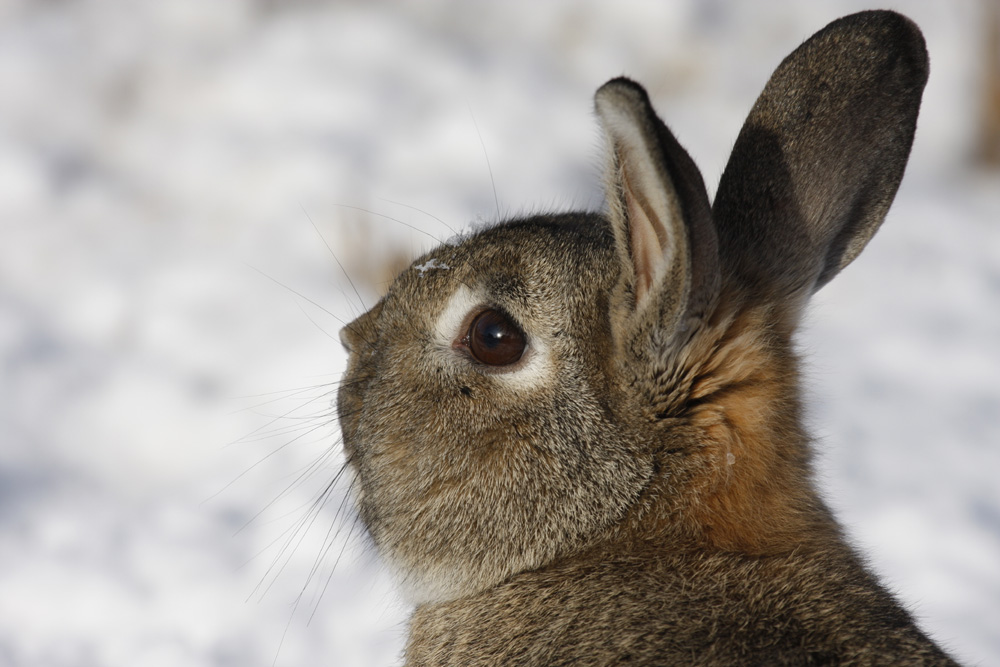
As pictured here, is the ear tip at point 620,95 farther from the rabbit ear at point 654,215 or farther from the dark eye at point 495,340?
the dark eye at point 495,340

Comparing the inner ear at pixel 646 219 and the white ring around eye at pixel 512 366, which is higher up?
the white ring around eye at pixel 512 366

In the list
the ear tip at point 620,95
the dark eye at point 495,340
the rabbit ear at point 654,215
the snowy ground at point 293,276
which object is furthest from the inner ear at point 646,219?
the snowy ground at point 293,276

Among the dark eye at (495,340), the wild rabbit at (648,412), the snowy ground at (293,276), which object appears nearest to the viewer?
the wild rabbit at (648,412)

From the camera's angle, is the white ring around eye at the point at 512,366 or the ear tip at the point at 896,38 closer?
the white ring around eye at the point at 512,366

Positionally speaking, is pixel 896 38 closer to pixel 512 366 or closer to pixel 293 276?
pixel 512 366

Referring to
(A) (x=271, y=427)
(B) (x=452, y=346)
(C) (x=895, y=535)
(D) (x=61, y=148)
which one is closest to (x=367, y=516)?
(B) (x=452, y=346)

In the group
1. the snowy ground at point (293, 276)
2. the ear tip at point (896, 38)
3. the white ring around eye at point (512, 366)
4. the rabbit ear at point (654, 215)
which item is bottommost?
the rabbit ear at point (654, 215)

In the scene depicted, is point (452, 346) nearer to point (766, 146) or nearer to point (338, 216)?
point (766, 146)

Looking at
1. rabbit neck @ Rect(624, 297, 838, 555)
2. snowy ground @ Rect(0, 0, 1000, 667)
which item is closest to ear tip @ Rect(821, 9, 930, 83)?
rabbit neck @ Rect(624, 297, 838, 555)
